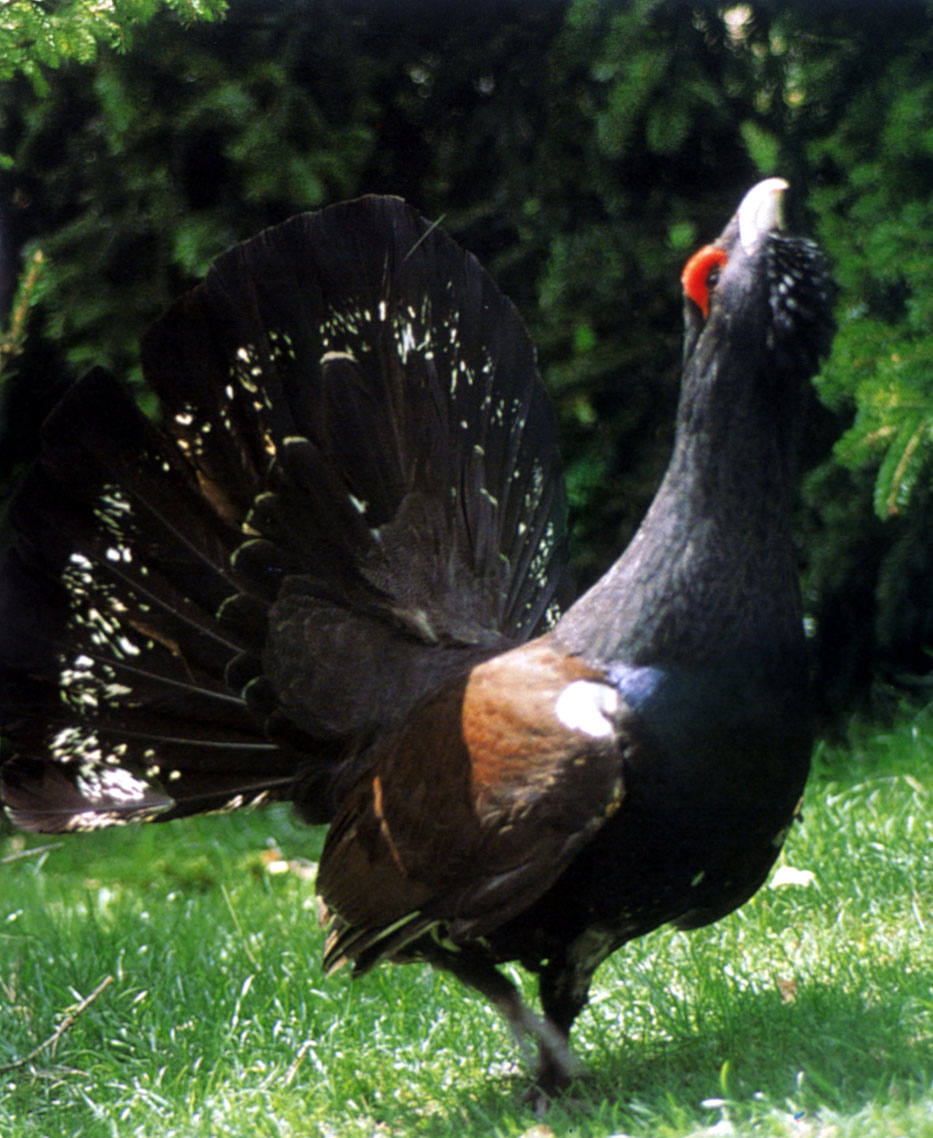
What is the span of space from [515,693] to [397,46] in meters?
3.61

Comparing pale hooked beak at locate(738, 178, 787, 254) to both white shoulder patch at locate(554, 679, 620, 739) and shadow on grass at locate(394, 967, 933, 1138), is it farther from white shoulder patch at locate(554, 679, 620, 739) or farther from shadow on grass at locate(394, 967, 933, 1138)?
shadow on grass at locate(394, 967, 933, 1138)

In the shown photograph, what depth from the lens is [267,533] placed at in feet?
11.9

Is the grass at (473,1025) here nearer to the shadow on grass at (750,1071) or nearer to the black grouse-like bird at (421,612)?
the shadow on grass at (750,1071)

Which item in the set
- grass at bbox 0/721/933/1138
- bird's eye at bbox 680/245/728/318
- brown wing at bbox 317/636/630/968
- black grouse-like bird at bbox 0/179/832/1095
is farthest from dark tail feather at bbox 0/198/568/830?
bird's eye at bbox 680/245/728/318

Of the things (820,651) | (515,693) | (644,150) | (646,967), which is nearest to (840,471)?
(820,651)

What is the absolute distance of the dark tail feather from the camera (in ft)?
11.7

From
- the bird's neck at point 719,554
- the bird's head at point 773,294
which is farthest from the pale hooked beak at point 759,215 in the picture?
the bird's neck at point 719,554

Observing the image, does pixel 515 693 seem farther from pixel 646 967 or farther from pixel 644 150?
pixel 644 150

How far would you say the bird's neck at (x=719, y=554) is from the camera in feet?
9.24

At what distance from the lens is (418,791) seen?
3117 mm

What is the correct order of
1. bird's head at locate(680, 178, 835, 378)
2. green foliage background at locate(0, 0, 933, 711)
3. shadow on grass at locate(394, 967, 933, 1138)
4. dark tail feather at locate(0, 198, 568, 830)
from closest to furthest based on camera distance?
shadow on grass at locate(394, 967, 933, 1138)
bird's head at locate(680, 178, 835, 378)
dark tail feather at locate(0, 198, 568, 830)
green foliage background at locate(0, 0, 933, 711)

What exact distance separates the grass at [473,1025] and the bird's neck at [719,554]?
84 cm

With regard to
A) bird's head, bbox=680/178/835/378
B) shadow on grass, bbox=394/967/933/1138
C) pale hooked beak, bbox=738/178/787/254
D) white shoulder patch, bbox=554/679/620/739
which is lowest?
shadow on grass, bbox=394/967/933/1138

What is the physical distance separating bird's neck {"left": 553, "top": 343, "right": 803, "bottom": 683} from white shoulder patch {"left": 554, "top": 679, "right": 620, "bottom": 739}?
0.07 m
